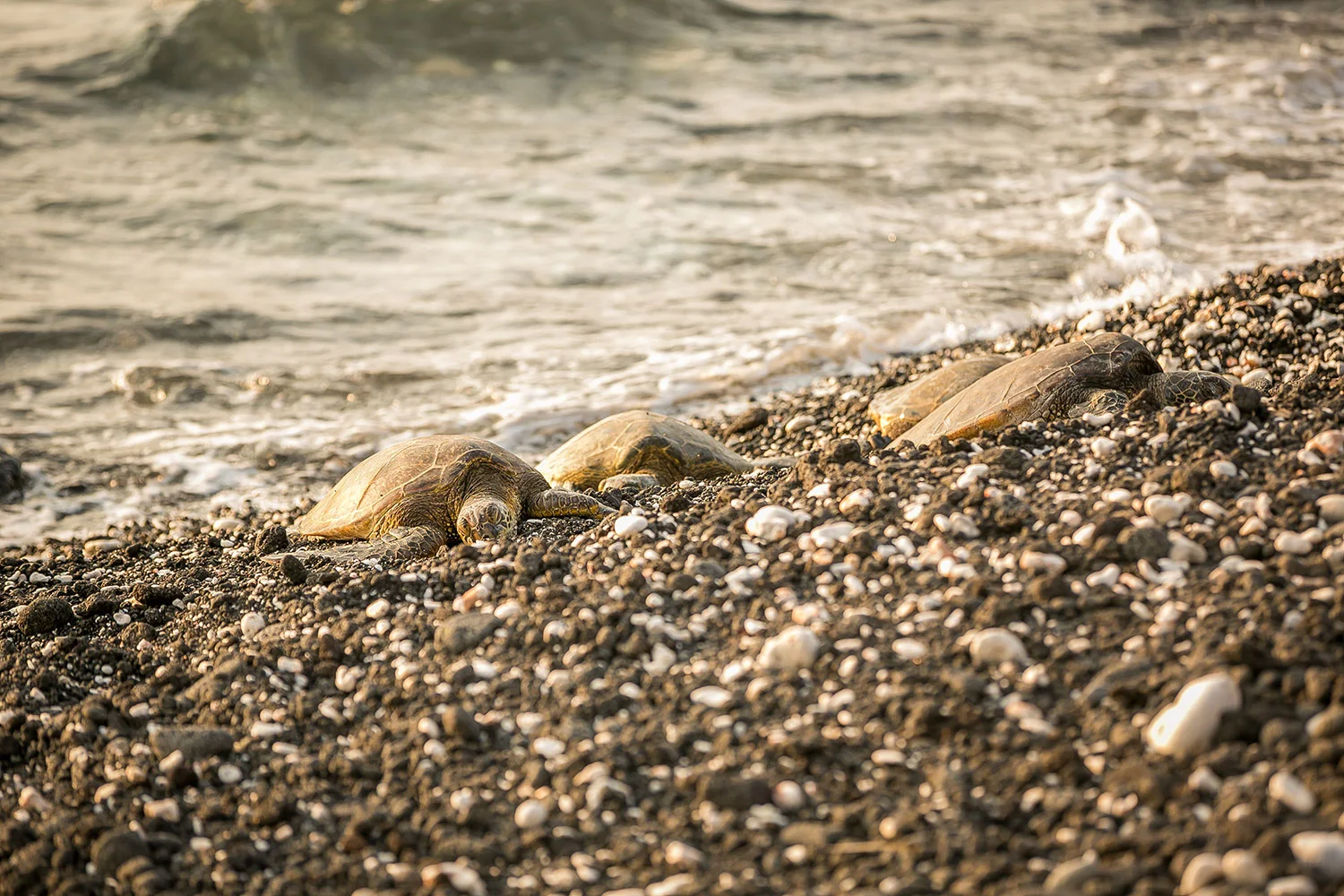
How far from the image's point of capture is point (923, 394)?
5809 mm

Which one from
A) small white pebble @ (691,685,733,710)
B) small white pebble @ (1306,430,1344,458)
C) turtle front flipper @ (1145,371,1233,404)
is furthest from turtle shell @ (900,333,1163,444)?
small white pebble @ (691,685,733,710)

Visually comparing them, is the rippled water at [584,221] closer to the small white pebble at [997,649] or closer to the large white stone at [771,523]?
the large white stone at [771,523]

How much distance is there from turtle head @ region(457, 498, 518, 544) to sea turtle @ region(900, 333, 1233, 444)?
1921mm

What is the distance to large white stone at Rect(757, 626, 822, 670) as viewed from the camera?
308 cm

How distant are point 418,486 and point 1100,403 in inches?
128

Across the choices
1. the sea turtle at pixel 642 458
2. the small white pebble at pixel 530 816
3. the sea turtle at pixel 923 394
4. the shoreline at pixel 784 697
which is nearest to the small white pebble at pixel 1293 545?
the shoreline at pixel 784 697

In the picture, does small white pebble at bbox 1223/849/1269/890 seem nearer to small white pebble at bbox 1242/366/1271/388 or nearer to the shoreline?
the shoreline

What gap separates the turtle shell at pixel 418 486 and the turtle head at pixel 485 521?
0.28 meters

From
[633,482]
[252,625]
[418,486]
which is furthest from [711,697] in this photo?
[418,486]

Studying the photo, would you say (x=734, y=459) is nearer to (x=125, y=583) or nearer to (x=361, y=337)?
(x=125, y=583)

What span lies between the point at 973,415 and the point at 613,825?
3.02 meters

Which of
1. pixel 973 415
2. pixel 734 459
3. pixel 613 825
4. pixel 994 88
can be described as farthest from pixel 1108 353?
pixel 994 88

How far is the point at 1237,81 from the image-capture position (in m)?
13.9

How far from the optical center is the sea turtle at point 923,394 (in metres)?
5.71
